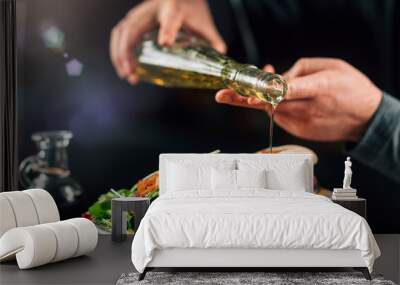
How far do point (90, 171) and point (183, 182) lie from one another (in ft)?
4.53

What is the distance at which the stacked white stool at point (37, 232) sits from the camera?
521cm

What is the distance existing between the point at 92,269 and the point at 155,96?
2490 mm

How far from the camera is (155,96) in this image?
7328mm

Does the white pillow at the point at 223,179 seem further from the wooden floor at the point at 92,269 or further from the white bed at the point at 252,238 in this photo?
the white bed at the point at 252,238

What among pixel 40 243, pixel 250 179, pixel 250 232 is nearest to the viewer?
pixel 250 232

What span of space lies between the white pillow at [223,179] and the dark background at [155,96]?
1.00 m

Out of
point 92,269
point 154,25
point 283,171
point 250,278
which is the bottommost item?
point 92,269

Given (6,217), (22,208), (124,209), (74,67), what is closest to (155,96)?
(74,67)

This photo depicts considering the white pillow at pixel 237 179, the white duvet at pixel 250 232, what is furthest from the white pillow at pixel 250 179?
the white duvet at pixel 250 232

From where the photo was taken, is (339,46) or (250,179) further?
(339,46)

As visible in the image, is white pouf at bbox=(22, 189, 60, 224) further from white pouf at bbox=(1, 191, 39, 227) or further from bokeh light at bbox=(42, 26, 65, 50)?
bokeh light at bbox=(42, 26, 65, 50)

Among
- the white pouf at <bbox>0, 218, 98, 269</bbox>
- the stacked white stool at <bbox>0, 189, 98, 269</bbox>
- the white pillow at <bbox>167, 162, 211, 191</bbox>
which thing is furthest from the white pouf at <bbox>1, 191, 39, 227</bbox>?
the white pillow at <bbox>167, 162, 211, 191</bbox>

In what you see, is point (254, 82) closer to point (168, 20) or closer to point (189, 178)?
A: point (168, 20)

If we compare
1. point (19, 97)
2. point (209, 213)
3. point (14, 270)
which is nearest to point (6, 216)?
point (14, 270)
